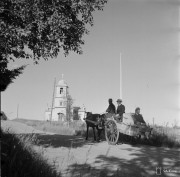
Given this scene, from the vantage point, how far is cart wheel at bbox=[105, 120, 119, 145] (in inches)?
526

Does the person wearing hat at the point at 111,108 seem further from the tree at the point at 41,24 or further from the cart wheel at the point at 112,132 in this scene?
the tree at the point at 41,24

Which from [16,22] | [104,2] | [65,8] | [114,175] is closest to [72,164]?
[114,175]

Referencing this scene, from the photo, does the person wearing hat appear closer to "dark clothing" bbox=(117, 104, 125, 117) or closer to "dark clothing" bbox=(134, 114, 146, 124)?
"dark clothing" bbox=(117, 104, 125, 117)

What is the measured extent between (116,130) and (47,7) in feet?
21.8

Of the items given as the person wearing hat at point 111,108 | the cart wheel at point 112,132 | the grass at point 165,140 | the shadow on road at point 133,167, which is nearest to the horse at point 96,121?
the person wearing hat at point 111,108

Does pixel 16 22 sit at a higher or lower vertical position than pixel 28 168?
higher

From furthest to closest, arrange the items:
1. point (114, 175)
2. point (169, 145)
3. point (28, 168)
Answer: point (169, 145) → point (114, 175) → point (28, 168)

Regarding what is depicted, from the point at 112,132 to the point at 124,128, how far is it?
1.26 meters

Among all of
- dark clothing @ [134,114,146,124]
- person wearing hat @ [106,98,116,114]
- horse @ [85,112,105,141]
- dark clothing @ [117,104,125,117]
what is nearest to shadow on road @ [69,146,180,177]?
dark clothing @ [134,114,146,124]

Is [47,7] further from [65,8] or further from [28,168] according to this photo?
[28,168]

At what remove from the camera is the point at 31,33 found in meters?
9.70

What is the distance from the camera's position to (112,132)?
45.2 ft

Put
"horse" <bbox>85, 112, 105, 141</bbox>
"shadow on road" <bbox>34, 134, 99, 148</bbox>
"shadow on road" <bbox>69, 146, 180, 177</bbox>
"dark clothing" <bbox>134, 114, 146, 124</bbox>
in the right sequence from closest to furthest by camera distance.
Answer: "shadow on road" <bbox>69, 146, 180, 177</bbox> < "shadow on road" <bbox>34, 134, 99, 148</bbox> < "dark clothing" <bbox>134, 114, 146, 124</bbox> < "horse" <bbox>85, 112, 105, 141</bbox>

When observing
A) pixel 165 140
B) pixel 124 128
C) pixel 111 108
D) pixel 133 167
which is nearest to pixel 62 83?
pixel 111 108
